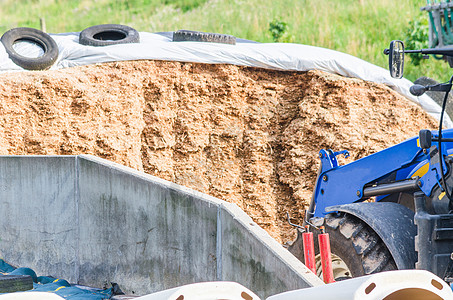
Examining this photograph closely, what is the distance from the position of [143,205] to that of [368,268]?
2.94 metres

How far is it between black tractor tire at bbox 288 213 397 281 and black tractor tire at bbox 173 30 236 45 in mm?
6757

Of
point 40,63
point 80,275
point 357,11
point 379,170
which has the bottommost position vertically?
point 80,275

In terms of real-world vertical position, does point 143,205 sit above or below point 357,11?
below

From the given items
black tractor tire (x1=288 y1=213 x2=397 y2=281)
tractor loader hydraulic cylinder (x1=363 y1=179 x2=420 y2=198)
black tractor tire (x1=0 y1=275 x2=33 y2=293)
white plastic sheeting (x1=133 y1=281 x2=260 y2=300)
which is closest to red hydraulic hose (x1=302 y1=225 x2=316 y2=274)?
black tractor tire (x1=288 y1=213 x2=397 y2=281)

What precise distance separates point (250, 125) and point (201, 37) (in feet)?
6.67

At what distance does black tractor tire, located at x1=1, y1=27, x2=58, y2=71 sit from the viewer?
11.2m

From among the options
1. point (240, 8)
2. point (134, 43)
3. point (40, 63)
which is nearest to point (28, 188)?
point (40, 63)

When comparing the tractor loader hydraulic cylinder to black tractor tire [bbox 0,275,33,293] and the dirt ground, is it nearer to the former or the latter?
black tractor tire [bbox 0,275,33,293]

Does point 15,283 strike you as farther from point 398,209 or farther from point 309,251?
point 398,209

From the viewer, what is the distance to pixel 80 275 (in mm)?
8273

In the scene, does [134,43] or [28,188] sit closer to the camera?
[28,188]

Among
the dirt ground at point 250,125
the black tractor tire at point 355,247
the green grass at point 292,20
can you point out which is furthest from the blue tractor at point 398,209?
the green grass at point 292,20

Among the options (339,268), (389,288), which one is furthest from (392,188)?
(389,288)

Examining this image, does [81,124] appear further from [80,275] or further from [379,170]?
[379,170]
